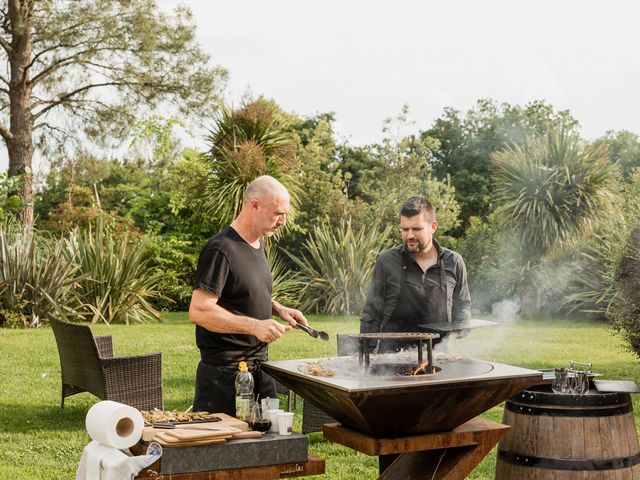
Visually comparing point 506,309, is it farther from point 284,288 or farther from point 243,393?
point 243,393

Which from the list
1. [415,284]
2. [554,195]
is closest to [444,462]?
[415,284]

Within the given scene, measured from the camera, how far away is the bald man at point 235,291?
131 inches

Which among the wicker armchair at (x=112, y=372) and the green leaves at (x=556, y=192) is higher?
the green leaves at (x=556, y=192)

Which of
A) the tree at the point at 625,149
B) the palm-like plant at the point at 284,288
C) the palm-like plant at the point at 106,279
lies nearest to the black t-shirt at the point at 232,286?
the palm-like plant at the point at 106,279

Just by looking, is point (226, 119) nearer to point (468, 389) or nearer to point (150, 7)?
point (150, 7)

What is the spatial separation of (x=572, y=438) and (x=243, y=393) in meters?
1.40

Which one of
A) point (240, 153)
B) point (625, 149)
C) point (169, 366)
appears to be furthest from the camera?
point (625, 149)

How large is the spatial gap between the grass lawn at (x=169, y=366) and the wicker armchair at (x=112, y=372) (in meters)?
0.38

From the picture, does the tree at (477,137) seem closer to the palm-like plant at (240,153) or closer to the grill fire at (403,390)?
the palm-like plant at (240,153)

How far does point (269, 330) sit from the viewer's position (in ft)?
10.3

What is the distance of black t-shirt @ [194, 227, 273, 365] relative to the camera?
3.35 metres

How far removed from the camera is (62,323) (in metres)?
6.38

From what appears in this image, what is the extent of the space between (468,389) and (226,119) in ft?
42.7

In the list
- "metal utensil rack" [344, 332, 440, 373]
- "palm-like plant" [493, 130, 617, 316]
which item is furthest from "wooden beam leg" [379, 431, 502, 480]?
"palm-like plant" [493, 130, 617, 316]
